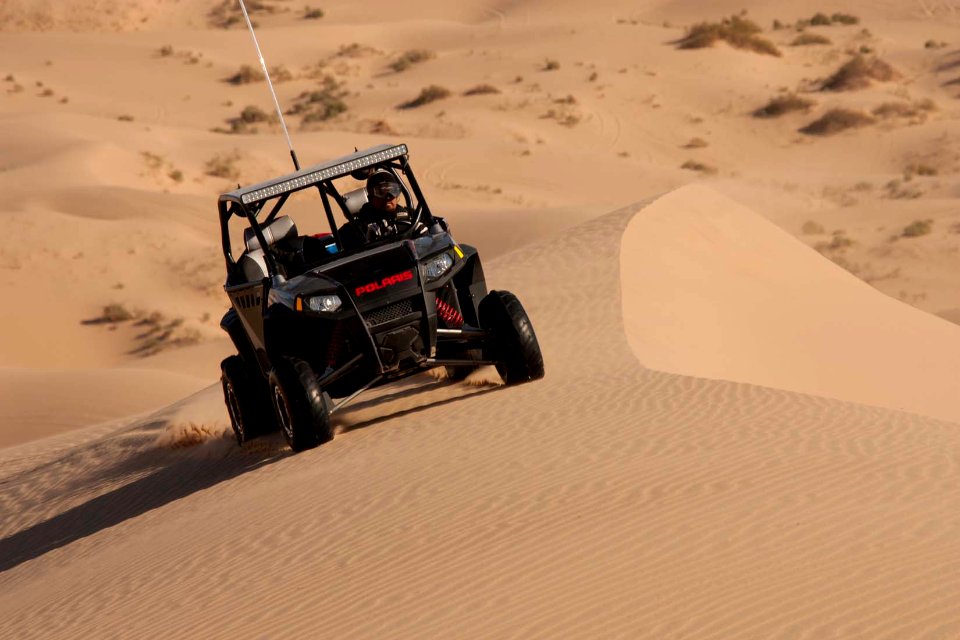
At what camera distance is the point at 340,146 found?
3462 centimetres

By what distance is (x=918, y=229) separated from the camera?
2508 centimetres

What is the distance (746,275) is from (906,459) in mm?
9906

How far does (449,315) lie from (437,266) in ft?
2.43

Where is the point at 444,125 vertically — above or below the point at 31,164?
below

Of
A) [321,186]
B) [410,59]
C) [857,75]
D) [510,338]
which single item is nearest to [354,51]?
[410,59]

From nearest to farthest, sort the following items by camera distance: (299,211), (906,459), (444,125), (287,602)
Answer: (287,602) → (906,459) → (299,211) → (444,125)

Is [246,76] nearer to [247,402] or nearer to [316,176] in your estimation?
[247,402]

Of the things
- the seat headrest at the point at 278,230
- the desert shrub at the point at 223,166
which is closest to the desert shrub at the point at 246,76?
the desert shrub at the point at 223,166

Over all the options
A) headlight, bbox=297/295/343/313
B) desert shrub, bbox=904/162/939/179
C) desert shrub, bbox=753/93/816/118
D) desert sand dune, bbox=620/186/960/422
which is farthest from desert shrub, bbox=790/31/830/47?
headlight, bbox=297/295/343/313

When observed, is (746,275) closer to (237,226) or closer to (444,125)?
(237,226)

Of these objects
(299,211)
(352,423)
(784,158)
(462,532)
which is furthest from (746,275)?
(784,158)

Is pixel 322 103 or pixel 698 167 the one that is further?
pixel 322 103

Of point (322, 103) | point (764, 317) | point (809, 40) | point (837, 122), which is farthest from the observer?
point (809, 40)

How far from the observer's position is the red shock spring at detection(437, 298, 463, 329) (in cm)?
979
